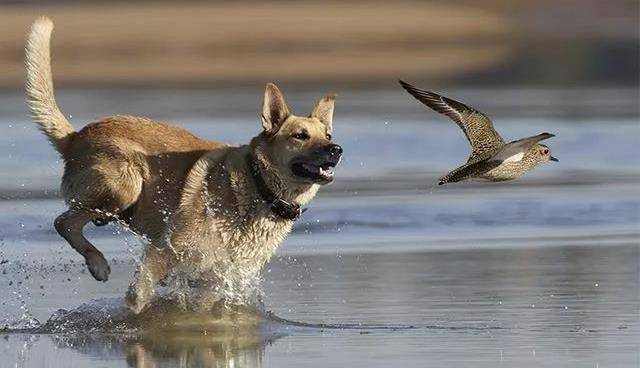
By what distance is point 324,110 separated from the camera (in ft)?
34.0

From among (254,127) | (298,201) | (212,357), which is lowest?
(212,357)

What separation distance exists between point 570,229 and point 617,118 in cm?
934

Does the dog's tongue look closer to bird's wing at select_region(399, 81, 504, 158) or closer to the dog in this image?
the dog

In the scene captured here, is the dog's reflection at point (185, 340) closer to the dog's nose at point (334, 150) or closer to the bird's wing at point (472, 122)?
the dog's nose at point (334, 150)

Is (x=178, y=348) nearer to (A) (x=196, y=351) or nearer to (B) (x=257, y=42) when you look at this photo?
(A) (x=196, y=351)

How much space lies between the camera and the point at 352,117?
22922 mm

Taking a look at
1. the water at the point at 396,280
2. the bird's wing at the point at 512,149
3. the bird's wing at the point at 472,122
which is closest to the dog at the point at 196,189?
the water at the point at 396,280

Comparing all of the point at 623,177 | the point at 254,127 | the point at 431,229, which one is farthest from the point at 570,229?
the point at 254,127

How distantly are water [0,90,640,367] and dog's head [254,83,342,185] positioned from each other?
0.79 m

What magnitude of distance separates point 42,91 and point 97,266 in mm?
1162

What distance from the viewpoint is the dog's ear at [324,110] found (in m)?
10.4

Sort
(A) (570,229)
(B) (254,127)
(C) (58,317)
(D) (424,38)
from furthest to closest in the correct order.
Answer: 1. (D) (424,38)
2. (B) (254,127)
3. (A) (570,229)
4. (C) (58,317)

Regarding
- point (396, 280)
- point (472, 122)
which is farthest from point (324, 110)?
point (472, 122)

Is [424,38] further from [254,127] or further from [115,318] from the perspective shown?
[115,318]
